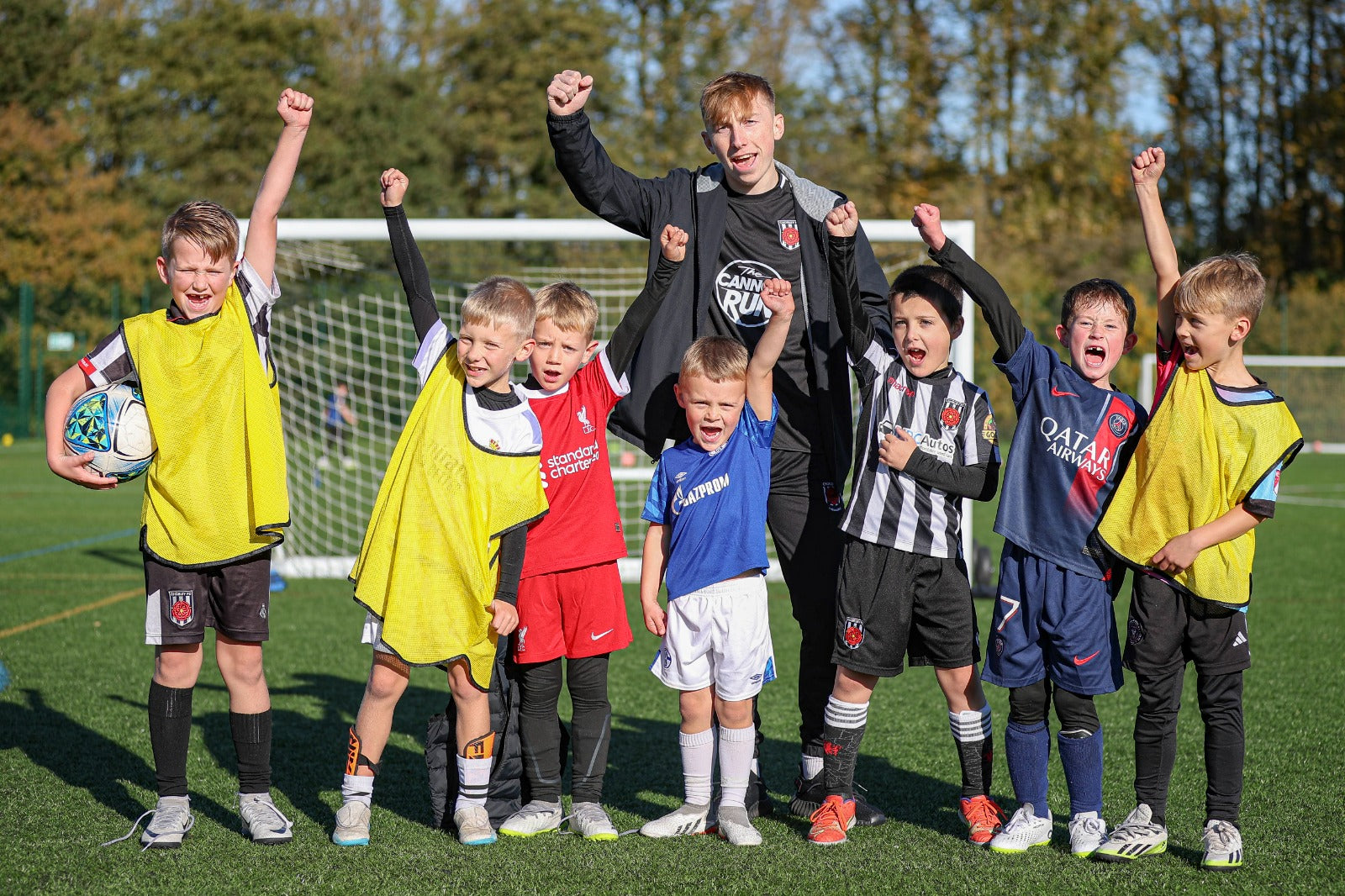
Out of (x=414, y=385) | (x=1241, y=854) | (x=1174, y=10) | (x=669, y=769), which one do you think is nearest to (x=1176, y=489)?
(x=1241, y=854)

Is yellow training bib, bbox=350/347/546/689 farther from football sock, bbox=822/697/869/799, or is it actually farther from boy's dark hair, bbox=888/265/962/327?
boy's dark hair, bbox=888/265/962/327

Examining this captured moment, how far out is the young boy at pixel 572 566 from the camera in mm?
3705

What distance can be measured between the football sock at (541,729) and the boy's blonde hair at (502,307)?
105 centimetres

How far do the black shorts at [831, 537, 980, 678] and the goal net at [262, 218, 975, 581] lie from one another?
3828mm

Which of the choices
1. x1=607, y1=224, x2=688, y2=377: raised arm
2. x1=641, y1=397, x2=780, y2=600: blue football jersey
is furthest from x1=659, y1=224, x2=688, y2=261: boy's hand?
x1=641, y1=397, x2=780, y2=600: blue football jersey

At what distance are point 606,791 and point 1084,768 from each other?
158cm

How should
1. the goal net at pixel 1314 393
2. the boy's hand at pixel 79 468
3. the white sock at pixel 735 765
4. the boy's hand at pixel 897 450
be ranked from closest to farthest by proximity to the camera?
the boy's hand at pixel 79 468 → the boy's hand at pixel 897 450 → the white sock at pixel 735 765 → the goal net at pixel 1314 393

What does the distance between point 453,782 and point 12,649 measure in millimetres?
3635

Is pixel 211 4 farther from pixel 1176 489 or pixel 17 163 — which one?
pixel 1176 489

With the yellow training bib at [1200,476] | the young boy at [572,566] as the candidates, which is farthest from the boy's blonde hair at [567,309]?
the yellow training bib at [1200,476]

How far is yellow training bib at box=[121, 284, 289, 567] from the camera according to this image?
3412 millimetres

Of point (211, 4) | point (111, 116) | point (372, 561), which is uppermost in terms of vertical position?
point (211, 4)

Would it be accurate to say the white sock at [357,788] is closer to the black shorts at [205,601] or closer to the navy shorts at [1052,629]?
the black shorts at [205,601]

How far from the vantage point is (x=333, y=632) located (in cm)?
691
